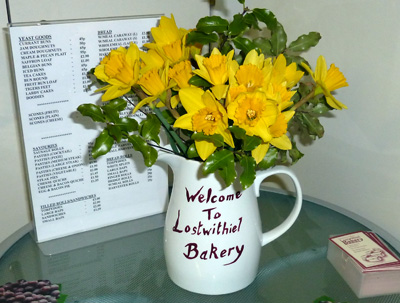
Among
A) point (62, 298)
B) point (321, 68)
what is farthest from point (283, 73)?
point (62, 298)

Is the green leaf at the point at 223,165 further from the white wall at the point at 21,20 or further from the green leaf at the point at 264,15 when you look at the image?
the white wall at the point at 21,20

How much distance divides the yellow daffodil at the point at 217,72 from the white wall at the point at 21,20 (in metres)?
0.48

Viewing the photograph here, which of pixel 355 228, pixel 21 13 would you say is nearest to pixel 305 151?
pixel 355 228

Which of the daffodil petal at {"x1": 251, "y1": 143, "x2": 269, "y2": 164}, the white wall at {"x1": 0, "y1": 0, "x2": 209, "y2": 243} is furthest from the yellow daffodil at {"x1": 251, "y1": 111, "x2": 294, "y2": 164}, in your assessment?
the white wall at {"x1": 0, "y1": 0, "x2": 209, "y2": 243}

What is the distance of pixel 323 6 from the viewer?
1108 mm

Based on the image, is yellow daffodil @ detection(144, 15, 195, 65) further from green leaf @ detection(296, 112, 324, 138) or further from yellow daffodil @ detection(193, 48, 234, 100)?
green leaf @ detection(296, 112, 324, 138)

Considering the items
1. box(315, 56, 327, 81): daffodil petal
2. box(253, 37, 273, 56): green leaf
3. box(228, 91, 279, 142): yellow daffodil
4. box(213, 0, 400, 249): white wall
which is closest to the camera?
box(228, 91, 279, 142): yellow daffodil

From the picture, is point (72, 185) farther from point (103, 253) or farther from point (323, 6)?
point (323, 6)

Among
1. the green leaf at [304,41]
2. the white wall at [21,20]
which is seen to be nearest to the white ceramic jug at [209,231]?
the green leaf at [304,41]

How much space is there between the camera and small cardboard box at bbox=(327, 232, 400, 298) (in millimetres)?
895

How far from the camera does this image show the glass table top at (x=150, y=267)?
2.94ft

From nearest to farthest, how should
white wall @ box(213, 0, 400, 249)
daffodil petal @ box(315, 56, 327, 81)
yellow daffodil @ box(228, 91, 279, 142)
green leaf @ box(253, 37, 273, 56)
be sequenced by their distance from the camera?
1. yellow daffodil @ box(228, 91, 279, 142)
2. daffodil petal @ box(315, 56, 327, 81)
3. green leaf @ box(253, 37, 273, 56)
4. white wall @ box(213, 0, 400, 249)

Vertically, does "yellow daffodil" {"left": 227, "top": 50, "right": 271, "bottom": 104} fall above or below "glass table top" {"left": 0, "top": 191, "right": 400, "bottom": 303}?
above

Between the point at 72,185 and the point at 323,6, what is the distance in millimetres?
603
